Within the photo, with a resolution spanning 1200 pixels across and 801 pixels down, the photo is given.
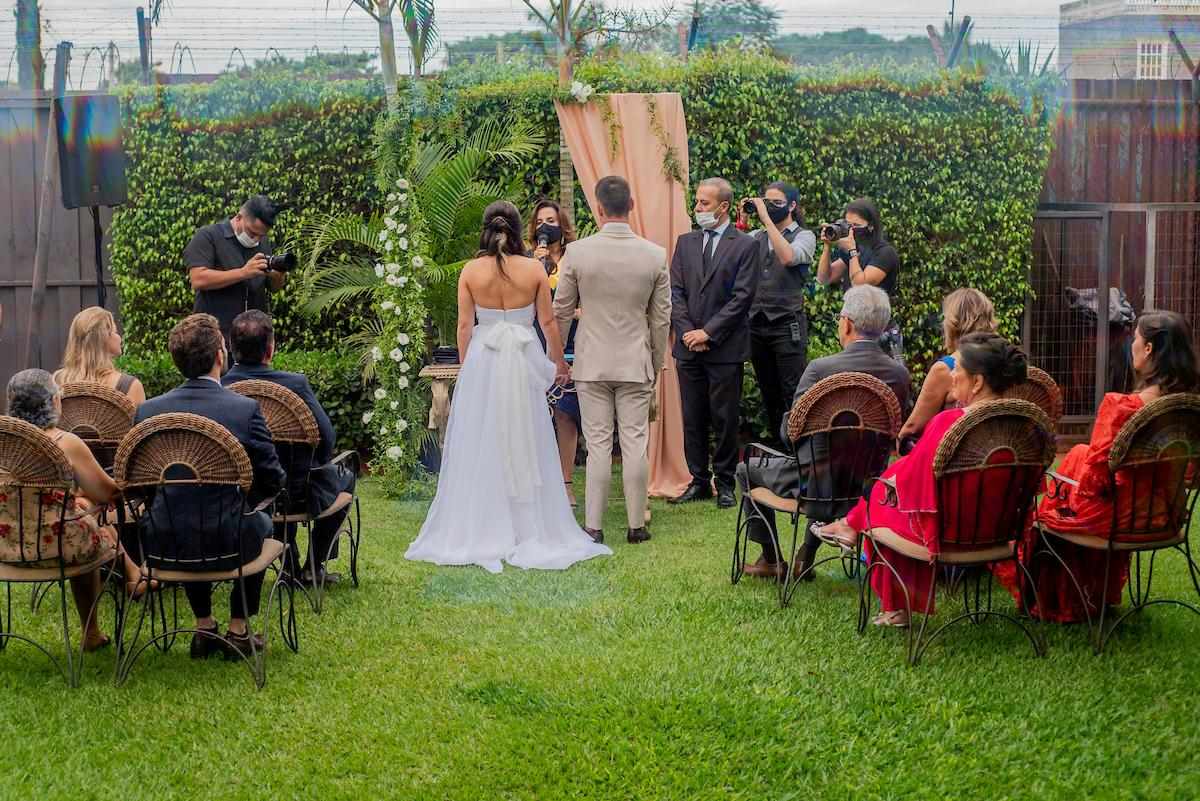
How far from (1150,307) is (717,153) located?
142 inches

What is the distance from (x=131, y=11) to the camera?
34.6 feet

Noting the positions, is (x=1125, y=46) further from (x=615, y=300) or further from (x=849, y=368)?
(x=849, y=368)

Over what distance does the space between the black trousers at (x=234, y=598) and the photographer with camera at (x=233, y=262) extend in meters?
3.30

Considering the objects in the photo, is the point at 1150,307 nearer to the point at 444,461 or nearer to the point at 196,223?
the point at 444,461

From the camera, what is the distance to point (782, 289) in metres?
7.95

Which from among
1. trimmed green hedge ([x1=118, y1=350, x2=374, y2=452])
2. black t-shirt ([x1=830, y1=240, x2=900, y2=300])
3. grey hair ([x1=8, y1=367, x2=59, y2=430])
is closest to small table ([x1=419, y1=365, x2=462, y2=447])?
trimmed green hedge ([x1=118, y1=350, x2=374, y2=452])

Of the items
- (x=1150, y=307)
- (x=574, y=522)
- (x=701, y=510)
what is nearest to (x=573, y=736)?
(x=574, y=522)

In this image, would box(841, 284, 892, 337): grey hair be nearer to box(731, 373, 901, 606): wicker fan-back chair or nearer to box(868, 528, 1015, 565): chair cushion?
box(731, 373, 901, 606): wicker fan-back chair

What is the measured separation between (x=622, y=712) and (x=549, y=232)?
4.27 meters

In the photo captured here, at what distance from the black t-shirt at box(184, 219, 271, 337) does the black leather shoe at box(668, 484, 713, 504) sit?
9.81ft

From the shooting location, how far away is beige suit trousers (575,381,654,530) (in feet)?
22.6

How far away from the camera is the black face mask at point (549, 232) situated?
26.0ft

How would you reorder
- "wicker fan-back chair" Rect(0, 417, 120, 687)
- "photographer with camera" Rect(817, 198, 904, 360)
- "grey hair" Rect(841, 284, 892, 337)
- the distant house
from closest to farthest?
1. "wicker fan-back chair" Rect(0, 417, 120, 687)
2. "grey hair" Rect(841, 284, 892, 337)
3. "photographer with camera" Rect(817, 198, 904, 360)
4. the distant house

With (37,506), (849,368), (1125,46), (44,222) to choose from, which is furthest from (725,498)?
(1125,46)
